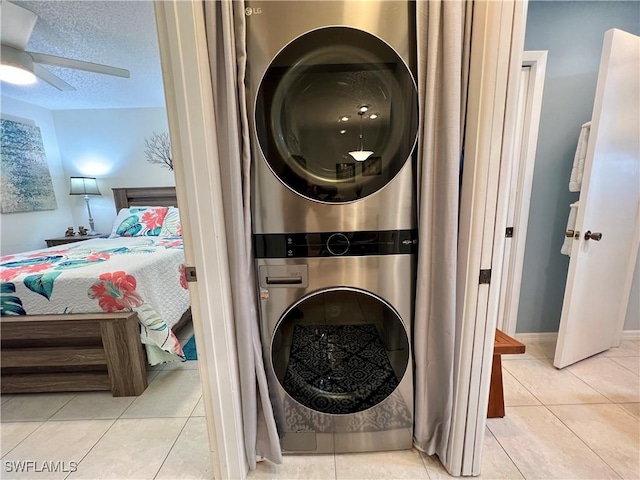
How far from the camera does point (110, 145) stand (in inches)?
146

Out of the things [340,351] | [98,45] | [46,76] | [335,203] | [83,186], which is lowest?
[340,351]

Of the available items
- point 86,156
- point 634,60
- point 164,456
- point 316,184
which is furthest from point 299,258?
point 86,156

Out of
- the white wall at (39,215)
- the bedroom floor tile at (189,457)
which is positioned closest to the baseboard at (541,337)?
the bedroom floor tile at (189,457)

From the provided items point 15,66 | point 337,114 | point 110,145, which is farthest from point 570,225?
point 110,145

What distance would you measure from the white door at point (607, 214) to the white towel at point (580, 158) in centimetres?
14

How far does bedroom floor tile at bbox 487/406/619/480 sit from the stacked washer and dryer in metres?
0.55

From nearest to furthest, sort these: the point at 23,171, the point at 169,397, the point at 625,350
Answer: the point at 169,397, the point at 625,350, the point at 23,171

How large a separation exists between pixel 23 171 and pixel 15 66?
82.9 inches

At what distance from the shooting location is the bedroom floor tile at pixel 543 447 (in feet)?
3.72

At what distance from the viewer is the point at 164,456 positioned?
128 cm

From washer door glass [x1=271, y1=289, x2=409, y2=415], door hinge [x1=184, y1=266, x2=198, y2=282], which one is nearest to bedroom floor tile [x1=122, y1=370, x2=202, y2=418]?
washer door glass [x1=271, y1=289, x2=409, y2=415]

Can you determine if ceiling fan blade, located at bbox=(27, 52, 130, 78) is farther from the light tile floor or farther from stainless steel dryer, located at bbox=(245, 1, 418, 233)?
the light tile floor

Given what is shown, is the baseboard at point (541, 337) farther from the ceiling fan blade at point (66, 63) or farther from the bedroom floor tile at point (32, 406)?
the ceiling fan blade at point (66, 63)

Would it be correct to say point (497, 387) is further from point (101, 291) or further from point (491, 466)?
point (101, 291)
